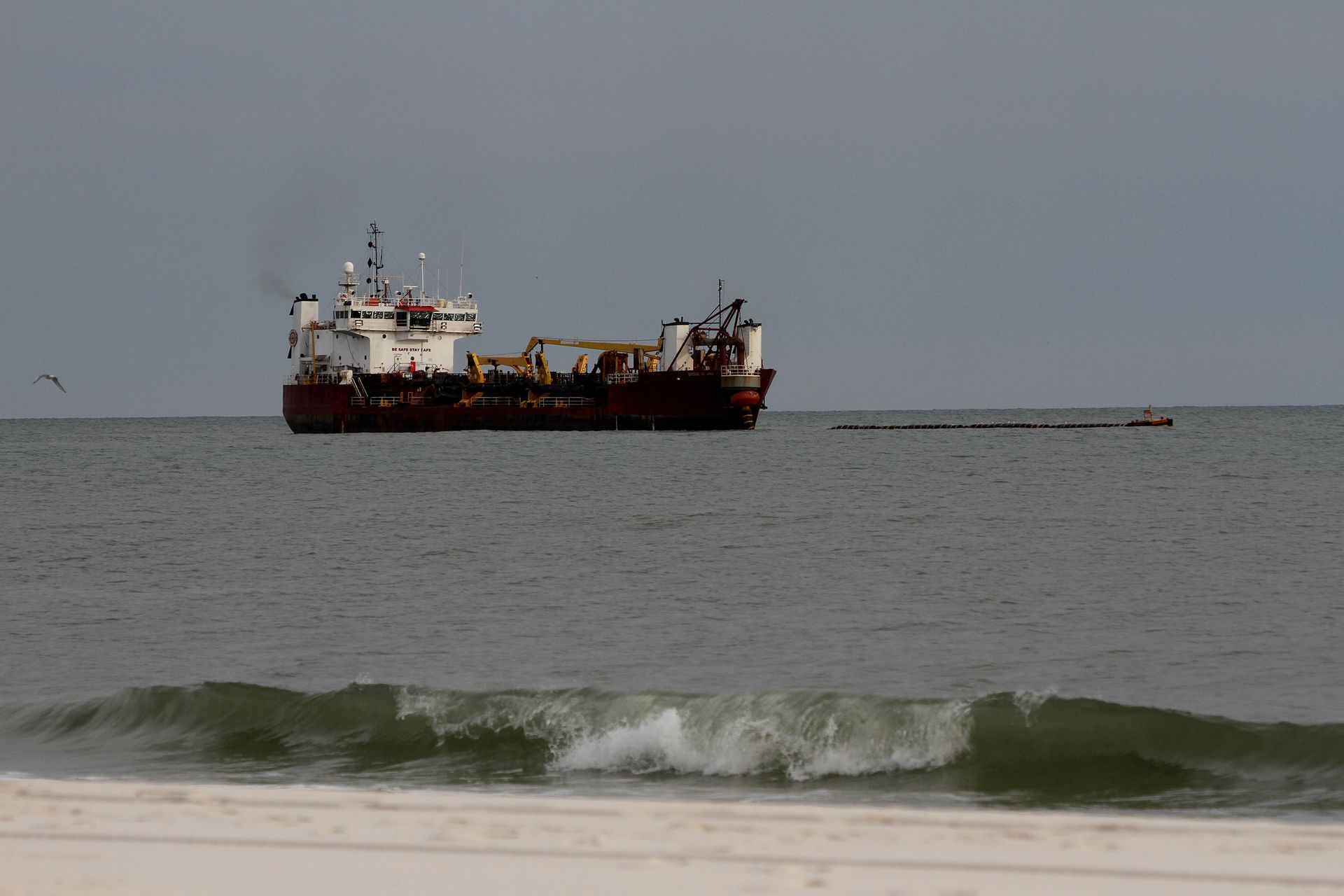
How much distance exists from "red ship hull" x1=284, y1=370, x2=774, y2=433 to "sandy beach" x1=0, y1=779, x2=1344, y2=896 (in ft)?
244

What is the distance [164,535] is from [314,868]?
26079 millimetres

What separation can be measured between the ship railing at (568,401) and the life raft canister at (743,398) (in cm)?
974

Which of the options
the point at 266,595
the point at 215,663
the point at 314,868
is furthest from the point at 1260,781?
the point at 266,595

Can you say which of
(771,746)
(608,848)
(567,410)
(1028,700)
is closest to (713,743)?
(771,746)

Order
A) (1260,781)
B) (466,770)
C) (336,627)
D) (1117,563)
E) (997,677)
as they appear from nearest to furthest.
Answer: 1. (1260,781)
2. (466,770)
3. (997,677)
4. (336,627)
5. (1117,563)

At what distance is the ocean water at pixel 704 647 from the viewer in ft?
37.9

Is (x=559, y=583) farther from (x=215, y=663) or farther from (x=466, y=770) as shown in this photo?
(x=466, y=770)

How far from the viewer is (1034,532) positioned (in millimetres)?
30172

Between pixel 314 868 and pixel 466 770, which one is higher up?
pixel 314 868

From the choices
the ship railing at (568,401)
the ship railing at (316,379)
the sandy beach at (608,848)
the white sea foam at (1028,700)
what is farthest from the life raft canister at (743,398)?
the sandy beach at (608,848)

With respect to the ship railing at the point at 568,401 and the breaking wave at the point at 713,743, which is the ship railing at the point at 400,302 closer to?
the ship railing at the point at 568,401

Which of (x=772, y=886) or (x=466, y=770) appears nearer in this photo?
(x=772, y=886)

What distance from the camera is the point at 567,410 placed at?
3487 inches

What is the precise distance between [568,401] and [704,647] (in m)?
72.8
